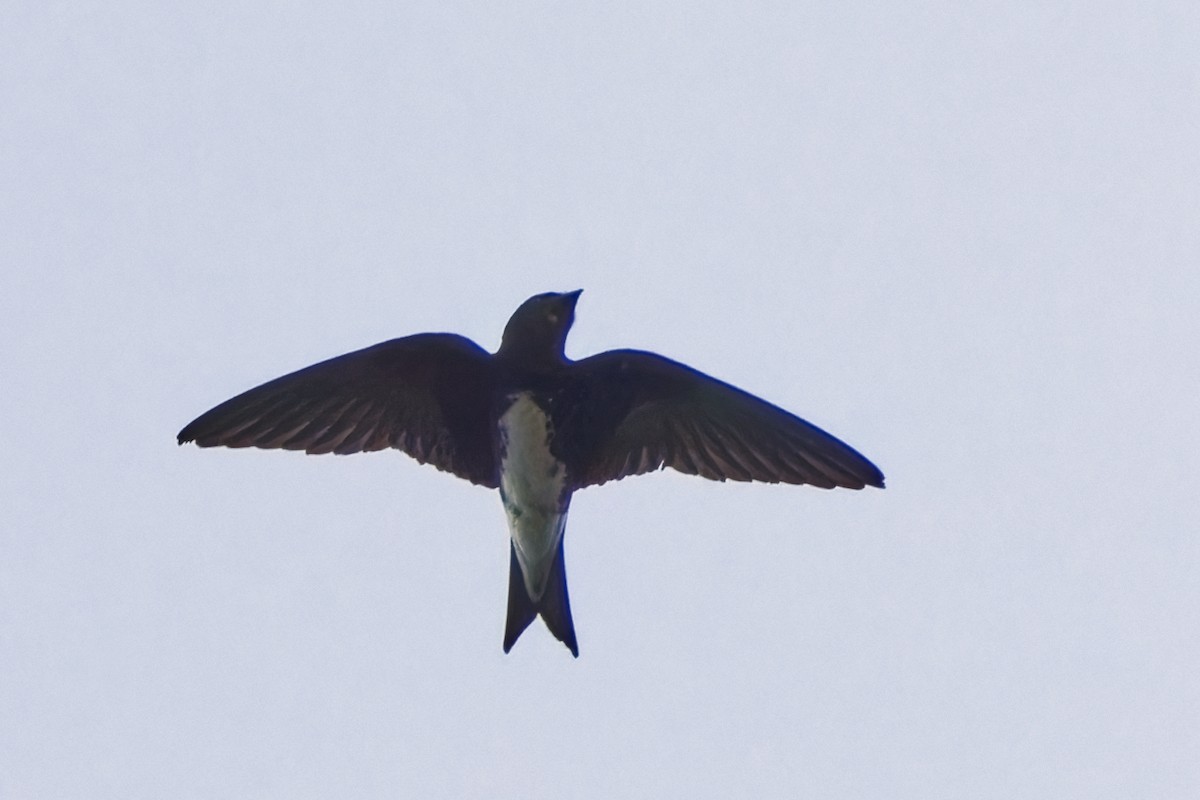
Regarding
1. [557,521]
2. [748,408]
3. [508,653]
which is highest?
[748,408]

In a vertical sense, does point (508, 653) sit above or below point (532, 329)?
below

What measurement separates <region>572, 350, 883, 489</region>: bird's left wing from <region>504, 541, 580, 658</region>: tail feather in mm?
386

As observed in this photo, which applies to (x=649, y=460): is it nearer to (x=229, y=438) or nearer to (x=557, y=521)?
(x=557, y=521)

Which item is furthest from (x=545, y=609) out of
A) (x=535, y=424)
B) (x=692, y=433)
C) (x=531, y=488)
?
(x=692, y=433)

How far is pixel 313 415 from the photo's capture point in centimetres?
670

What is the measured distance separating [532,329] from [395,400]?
585mm

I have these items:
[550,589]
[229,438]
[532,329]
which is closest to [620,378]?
[532,329]

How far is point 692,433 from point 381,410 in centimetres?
111

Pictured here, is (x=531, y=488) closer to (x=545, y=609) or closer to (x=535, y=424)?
(x=535, y=424)

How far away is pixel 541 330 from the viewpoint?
6.50 m

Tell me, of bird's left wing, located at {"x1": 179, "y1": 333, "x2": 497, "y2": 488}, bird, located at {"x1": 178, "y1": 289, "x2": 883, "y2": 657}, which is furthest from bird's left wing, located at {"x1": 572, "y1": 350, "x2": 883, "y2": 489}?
bird's left wing, located at {"x1": 179, "y1": 333, "x2": 497, "y2": 488}

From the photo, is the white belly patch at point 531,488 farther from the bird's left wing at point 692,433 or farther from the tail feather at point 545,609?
the bird's left wing at point 692,433

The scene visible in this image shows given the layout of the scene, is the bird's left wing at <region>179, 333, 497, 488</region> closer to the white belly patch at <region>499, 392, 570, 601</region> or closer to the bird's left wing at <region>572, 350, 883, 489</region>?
the white belly patch at <region>499, 392, 570, 601</region>

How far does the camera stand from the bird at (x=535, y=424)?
21.2ft
